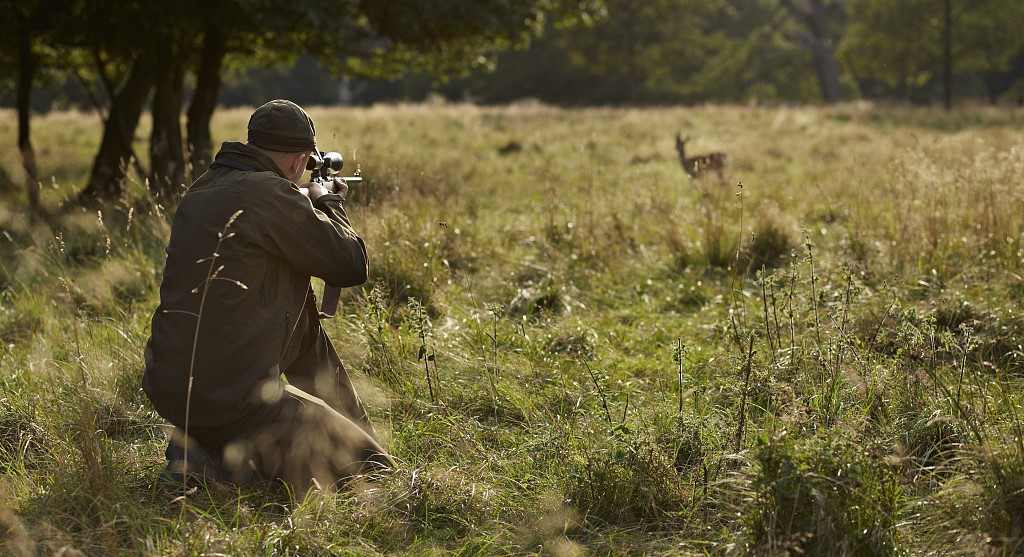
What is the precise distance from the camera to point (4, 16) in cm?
1116

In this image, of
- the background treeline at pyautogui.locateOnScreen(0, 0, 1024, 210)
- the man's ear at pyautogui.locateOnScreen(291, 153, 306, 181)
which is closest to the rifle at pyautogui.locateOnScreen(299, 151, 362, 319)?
the man's ear at pyautogui.locateOnScreen(291, 153, 306, 181)

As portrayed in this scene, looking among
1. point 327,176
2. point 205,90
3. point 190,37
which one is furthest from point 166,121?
point 327,176

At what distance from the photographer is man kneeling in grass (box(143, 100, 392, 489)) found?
3.26m

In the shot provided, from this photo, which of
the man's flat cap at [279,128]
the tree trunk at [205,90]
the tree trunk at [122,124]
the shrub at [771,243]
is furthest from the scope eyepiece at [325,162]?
the tree trunk at [205,90]

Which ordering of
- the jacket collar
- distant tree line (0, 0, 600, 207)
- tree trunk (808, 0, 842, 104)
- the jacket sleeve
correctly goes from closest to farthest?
the jacket sleeve → the jacket collar → distant tree line (0, 0, 600, 207) → tree trunk (808, 0, 842, 104)

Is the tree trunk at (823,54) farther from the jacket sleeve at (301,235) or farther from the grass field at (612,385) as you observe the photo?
the jacket sleeve at (301,235)

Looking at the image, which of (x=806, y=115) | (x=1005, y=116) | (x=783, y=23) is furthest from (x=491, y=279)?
(x=783, y=23)

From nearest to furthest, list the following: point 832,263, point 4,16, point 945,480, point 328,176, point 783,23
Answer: point 945,480 → point 328,176 → point 832,263 → point 4,16 → point 783,23

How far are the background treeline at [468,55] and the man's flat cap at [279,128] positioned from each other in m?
3.88

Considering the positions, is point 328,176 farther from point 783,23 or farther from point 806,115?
point 783,23

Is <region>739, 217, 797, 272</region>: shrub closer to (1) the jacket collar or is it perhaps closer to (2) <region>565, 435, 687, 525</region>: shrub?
(2) <region>565, 435, 687, 525</region>: shrub

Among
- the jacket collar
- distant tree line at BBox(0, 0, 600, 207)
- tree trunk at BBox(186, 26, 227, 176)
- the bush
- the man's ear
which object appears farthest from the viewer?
tree trunk at BBox(186, 26, 227, 176)

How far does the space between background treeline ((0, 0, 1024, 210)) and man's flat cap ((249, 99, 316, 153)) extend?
388 cm

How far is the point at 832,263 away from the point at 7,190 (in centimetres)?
1029
